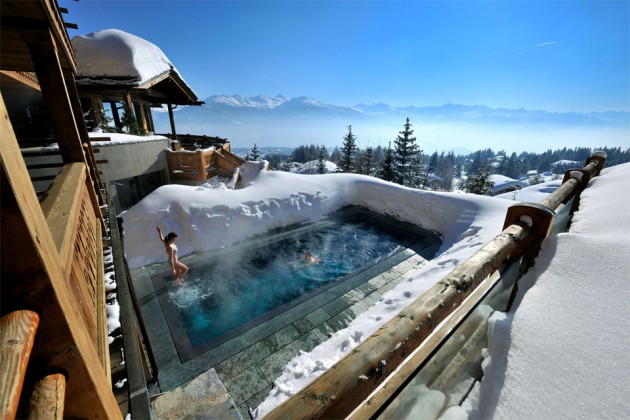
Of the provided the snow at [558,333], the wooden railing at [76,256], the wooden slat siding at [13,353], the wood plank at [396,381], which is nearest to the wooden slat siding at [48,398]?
the wooden slat siding at [13,353]

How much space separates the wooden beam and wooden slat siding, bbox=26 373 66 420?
4.15 meters

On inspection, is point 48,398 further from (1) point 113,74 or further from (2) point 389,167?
(2) point 389,167

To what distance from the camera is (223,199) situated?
8891mm

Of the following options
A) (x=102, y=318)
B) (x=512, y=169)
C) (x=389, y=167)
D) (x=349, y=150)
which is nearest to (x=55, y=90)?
(x=102, y=318)

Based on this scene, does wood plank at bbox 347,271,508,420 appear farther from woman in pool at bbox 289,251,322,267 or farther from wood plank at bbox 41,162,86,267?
woman in pool at bbox 289,251,322,267

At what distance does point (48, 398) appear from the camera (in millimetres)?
865

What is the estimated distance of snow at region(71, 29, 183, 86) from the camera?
12.3 m

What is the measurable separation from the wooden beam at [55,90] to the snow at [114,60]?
10.0 metres

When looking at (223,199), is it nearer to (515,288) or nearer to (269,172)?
(269,172)

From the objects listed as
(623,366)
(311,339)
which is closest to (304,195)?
(311,339)

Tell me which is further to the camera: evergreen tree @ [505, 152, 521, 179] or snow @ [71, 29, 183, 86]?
evergreen tree @ [505, 152, 521, 179]

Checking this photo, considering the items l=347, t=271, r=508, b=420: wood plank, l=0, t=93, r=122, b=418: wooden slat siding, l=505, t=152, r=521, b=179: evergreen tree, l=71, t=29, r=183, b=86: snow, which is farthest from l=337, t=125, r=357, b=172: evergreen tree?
l=505, t=152, r=521, b=179: evergreen tree

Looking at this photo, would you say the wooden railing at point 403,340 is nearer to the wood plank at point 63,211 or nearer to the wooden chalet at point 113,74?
the wood plank at point 63,211

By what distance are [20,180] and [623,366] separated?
107 inches
